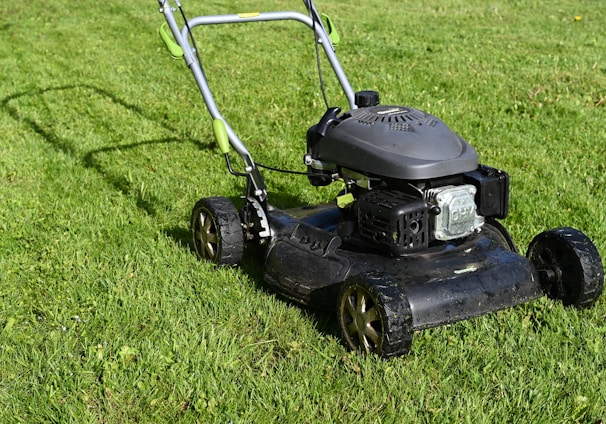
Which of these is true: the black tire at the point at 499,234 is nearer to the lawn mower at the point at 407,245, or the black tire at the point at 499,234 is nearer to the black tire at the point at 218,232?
the lawn mower at the point at 407,245

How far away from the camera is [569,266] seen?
335 cm

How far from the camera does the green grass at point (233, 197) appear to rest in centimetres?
280

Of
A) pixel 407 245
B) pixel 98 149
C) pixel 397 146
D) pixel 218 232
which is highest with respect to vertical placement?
pixel 397 146

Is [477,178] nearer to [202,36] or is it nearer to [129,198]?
[129,198]

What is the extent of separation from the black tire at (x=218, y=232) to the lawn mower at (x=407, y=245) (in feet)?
0.66

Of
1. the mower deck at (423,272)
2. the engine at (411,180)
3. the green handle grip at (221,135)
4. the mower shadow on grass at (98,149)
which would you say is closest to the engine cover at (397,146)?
the engine at (411,180)

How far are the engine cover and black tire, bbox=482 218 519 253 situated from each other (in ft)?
1.44

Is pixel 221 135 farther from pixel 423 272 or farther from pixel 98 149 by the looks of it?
pixel 98 149

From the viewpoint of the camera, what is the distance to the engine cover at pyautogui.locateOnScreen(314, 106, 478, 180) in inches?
122

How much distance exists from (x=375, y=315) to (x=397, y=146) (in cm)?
69

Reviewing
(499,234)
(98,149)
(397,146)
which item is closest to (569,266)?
(499,234)

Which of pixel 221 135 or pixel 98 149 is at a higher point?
pixel 221 135

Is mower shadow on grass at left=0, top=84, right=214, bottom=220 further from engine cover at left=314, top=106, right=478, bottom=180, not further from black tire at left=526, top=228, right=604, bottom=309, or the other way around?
black tire at left=526, top=228, right=604, bottom=309

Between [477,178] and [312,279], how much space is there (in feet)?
2.67
